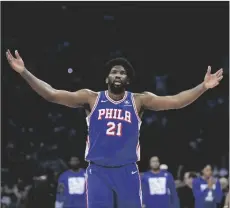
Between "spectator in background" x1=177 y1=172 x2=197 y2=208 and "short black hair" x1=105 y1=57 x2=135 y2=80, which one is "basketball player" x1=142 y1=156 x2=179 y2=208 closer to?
"spectator in background" x1=177 y1=172 x2=197 y2=208

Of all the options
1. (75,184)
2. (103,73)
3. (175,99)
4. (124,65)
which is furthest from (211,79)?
(103,73)

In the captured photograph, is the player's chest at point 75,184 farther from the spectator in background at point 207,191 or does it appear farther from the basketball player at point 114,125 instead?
the basketball player at point 114,125

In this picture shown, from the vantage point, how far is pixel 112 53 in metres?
16.5

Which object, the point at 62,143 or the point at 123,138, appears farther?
the point at 62,143

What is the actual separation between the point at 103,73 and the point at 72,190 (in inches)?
181

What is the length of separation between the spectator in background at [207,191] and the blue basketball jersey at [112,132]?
6.62 meters

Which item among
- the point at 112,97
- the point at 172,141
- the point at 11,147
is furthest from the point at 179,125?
the point at 112,97

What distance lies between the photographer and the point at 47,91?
5941 millimetres

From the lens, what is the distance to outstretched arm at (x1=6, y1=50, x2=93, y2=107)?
5.88m

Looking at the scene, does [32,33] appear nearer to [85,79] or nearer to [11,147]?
[85,79]

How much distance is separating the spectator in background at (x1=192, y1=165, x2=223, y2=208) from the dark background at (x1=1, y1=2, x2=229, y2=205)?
404 cm

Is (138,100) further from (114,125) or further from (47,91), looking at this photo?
(47,91)

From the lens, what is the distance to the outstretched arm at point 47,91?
5879mm

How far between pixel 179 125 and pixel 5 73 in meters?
4.85
